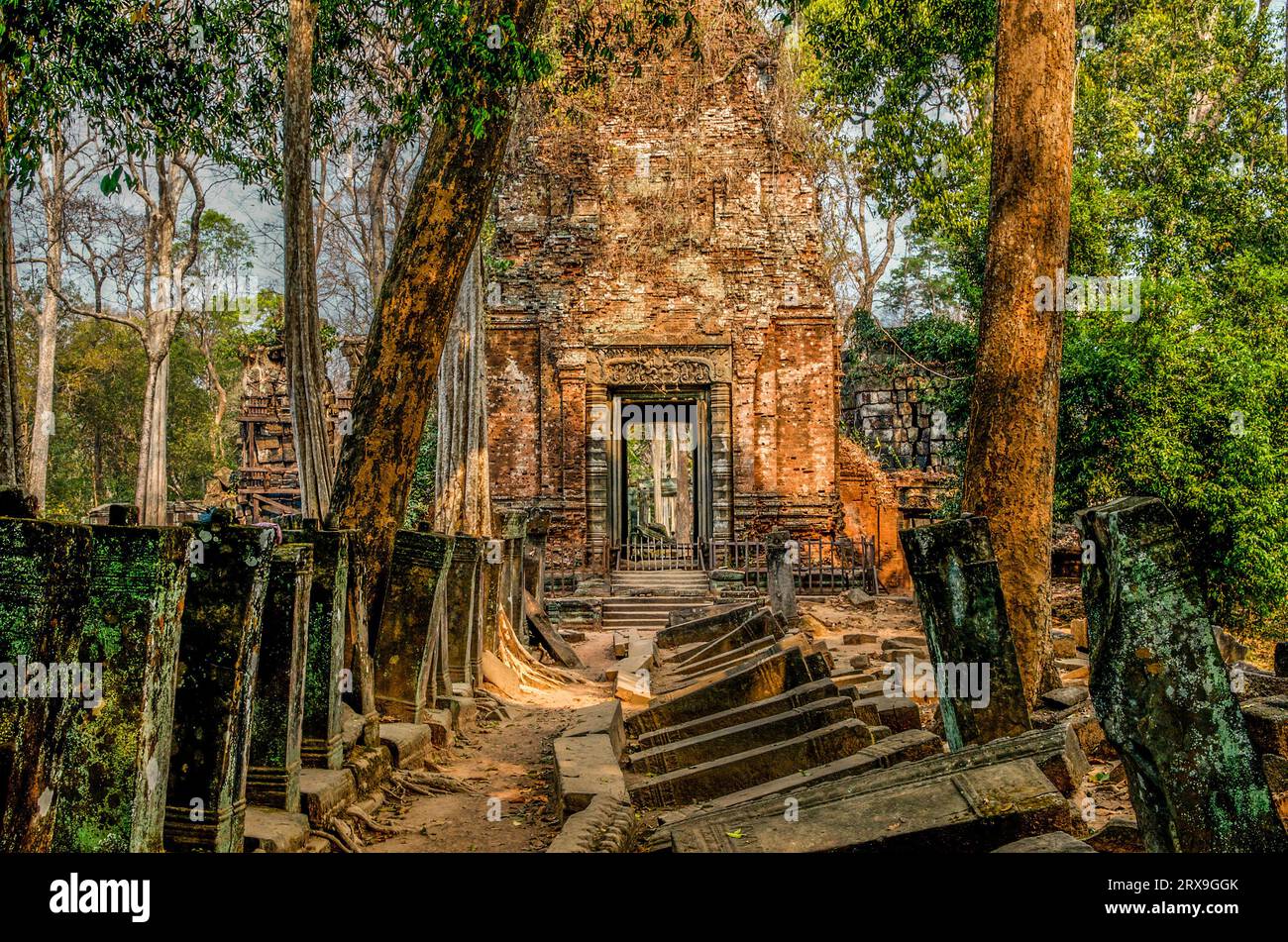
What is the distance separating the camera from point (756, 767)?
477 centimetres

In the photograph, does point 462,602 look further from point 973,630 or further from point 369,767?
point 973,630

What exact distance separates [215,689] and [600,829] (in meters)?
1.69

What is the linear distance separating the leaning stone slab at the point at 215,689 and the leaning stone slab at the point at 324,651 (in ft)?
4.27

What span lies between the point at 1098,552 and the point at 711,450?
520 inches

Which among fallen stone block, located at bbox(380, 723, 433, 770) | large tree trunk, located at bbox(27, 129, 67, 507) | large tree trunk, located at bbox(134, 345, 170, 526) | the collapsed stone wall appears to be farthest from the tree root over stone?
large tree trunk, located at bbox(27, 129, 67, 507)

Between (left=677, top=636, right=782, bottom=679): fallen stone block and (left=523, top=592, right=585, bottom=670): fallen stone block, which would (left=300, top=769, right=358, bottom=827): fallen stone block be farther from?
(left=523, top=592, right=585, bottom=670): fallen stone block

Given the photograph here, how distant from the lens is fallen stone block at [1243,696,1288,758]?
11.2 ft

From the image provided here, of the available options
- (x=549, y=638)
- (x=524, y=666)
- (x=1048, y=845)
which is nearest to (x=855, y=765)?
(x=1048, y=845)

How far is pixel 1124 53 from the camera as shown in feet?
57.2

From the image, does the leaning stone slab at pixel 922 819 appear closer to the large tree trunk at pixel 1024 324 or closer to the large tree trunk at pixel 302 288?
the large tree trunk at pixel 1024 324
